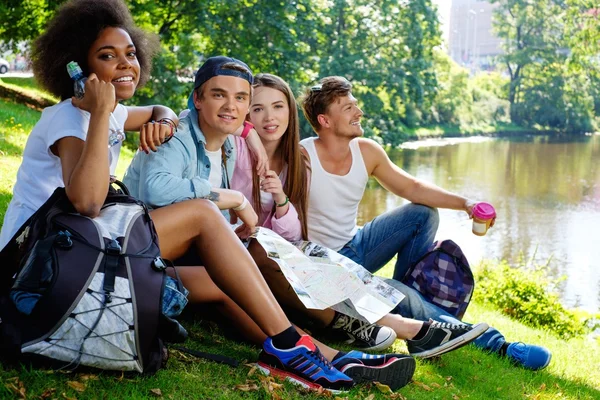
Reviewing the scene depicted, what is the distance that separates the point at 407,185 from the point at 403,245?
35 cm

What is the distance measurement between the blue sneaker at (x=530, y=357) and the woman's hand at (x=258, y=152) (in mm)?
1641

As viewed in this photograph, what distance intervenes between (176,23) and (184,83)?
216 centimetres

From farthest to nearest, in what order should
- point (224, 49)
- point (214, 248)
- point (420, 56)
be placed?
Answer: 1. point (420, 56)
2. point (224, 49)
3. point (214, 248)

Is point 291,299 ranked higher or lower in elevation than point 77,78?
lower

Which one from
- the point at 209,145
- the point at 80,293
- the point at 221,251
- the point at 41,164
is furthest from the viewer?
the point at 209,145

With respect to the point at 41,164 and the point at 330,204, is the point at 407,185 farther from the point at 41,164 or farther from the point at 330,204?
the point at 41,164

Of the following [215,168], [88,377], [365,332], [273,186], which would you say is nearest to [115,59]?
[215,168]

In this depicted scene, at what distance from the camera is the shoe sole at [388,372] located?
305 cm

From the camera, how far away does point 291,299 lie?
3.41 metres

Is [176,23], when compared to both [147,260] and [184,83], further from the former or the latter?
Answer: [147,260]

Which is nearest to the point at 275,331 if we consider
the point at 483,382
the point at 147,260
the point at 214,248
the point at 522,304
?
the point at 214,248

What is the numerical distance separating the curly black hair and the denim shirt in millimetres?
443

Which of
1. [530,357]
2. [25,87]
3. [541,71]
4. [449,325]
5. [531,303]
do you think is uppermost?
[541,71]

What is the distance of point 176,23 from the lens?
15945 mm
